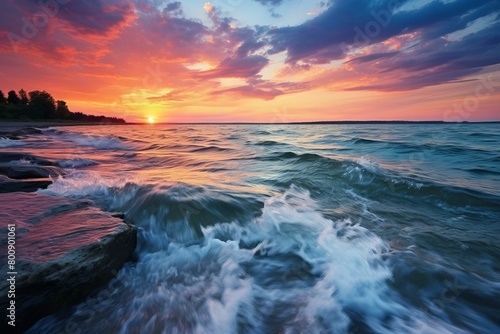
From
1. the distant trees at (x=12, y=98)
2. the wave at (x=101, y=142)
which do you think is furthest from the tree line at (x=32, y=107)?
the wave at (x=101, y=142)

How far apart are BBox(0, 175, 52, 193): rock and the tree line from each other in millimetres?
78523

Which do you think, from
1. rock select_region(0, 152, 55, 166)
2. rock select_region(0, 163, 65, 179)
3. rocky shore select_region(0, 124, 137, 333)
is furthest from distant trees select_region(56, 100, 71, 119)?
rocky shore select_region(0, 124, 137, 333)

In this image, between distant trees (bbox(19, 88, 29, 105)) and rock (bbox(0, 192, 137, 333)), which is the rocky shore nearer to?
rock (bbox(0, 192, 137, 333))

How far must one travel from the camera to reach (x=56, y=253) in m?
2.72

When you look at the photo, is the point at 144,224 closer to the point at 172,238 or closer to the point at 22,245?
the point at 172,238

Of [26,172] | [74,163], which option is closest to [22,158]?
[74,163]

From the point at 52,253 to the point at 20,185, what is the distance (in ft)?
15.8

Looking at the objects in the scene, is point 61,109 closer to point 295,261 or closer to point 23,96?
point 23,96

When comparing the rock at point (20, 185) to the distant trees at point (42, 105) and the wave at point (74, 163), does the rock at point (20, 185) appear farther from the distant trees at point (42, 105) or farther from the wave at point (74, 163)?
the distant trees at point (42, 105)

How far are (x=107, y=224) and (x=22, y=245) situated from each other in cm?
102

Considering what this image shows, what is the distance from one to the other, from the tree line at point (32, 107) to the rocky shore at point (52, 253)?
82.1m

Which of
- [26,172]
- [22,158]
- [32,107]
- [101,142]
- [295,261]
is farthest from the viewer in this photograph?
[32,107]

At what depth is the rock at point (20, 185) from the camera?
18.5ft

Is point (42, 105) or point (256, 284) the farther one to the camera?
point (42, 105)
